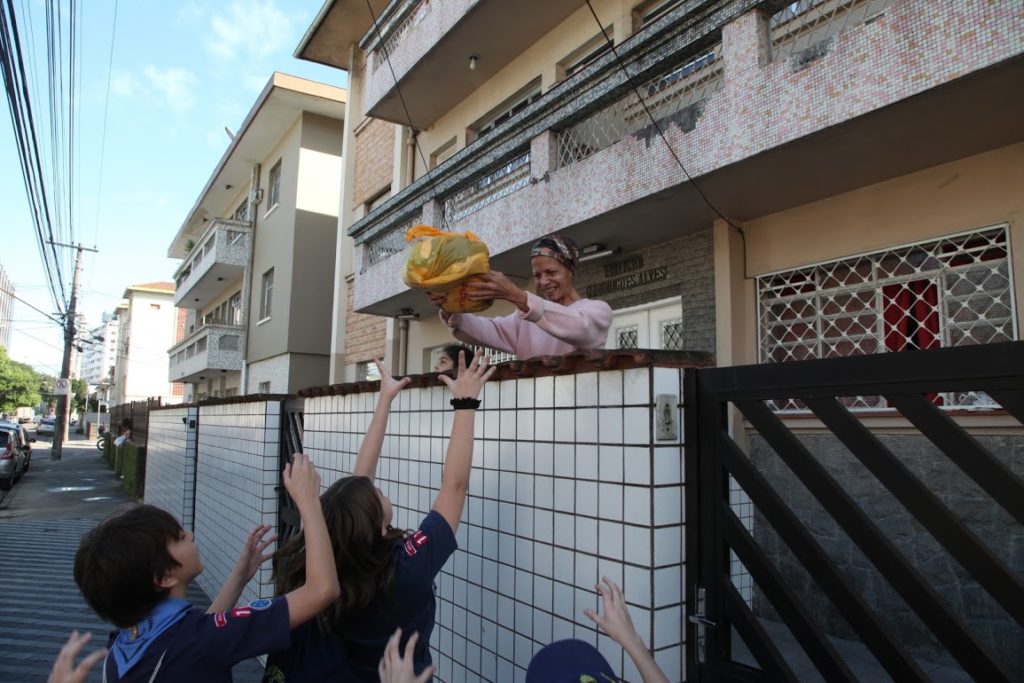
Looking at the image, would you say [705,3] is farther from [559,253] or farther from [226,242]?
[226,242]

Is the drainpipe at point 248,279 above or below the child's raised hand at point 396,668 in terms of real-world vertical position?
above

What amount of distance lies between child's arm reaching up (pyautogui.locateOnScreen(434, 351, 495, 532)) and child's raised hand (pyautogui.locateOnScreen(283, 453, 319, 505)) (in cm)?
41

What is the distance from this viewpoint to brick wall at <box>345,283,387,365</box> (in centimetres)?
1328

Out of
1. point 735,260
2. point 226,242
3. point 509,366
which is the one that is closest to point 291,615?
point 509,366

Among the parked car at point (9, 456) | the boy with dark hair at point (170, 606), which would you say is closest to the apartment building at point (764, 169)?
the boy with dark hair at point (170, 606)

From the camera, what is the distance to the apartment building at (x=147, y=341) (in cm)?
5444

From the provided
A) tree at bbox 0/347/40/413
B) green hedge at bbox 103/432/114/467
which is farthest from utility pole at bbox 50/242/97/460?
tree at bbox 0/347/40/413

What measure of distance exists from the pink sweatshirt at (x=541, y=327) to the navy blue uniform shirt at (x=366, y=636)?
892 mm

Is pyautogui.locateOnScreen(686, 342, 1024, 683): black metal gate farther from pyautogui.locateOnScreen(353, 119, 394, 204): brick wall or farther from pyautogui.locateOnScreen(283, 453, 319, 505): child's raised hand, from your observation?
pyautogui.locateOnScreen(353, 119, 394, 204): brick wall

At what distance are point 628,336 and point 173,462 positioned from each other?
6.48m

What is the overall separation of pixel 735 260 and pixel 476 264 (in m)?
4.85

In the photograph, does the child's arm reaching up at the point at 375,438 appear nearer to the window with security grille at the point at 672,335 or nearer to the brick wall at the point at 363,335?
the window with security grille at the point at 672,335

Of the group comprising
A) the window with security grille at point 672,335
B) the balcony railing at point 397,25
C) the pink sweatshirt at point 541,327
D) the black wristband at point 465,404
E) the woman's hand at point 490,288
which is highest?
the balcony railing at point 397,25

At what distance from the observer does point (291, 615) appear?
185 centimetres
